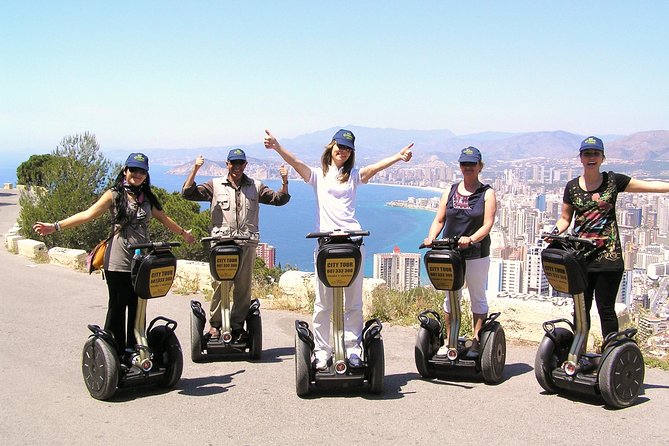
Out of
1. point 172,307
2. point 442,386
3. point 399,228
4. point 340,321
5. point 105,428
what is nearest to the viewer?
point 105,428

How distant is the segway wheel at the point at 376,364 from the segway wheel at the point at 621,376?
1763 mm

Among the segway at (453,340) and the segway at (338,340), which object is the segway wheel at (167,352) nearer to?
the segway at (338,340)

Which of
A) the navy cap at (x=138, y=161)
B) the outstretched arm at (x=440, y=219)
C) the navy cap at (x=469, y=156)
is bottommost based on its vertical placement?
the outstretched arm at (x=440, y=219)

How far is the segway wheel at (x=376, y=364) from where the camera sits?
5711mm

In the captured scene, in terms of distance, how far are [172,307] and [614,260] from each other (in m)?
6.60

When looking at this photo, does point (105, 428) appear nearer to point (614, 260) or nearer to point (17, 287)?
point (614, 260)

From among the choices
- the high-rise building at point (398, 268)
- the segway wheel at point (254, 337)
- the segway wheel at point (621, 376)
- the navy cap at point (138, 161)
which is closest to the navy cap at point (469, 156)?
the segway wheel at point (621, 376)

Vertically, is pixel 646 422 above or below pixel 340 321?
below

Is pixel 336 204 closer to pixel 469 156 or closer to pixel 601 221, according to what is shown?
pixel 469 156

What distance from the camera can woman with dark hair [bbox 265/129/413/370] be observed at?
589 cm

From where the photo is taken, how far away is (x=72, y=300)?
1058 centimetres

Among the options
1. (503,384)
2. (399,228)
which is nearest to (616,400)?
(503,384)

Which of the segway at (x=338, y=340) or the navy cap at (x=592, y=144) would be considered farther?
the navy cap at (x=592, y=144)

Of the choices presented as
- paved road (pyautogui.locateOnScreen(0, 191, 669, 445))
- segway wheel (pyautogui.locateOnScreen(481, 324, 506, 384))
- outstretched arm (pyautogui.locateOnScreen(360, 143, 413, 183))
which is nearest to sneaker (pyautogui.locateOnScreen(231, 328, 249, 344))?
paved road (pyautogui.locateOnScreen(0, 191, 669, 445))
